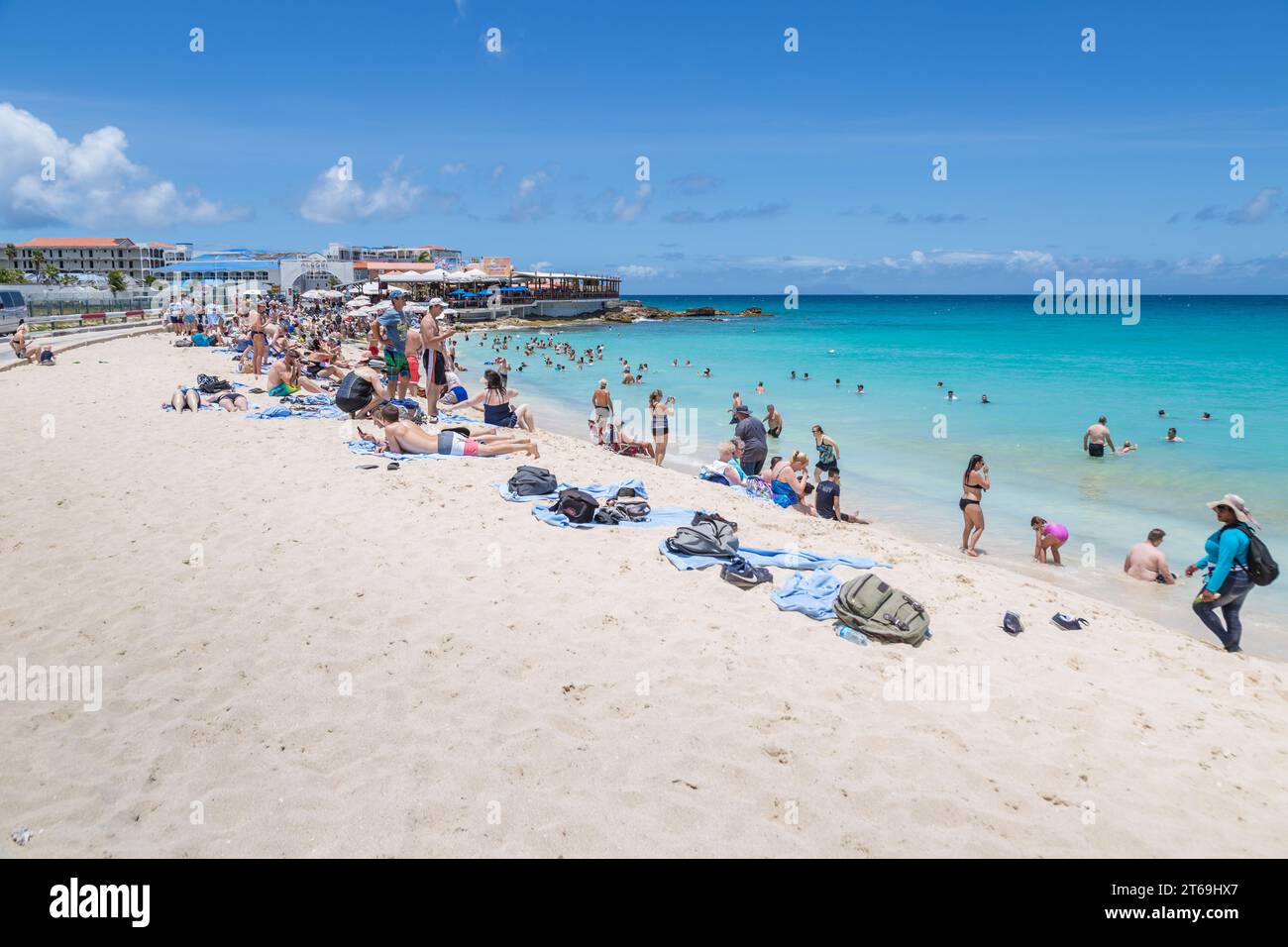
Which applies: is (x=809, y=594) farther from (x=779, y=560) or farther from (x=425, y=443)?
(x=425, y=443)

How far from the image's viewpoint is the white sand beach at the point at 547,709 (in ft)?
10.9

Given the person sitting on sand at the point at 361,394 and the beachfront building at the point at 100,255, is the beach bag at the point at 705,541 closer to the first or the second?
the person sitting on sand at the point at 361,394

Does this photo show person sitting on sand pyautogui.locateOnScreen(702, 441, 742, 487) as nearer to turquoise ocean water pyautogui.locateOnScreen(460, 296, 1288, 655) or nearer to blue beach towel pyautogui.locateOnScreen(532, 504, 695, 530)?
turquoise ocean water pyautogui.locateOnScreen(460, 296, 1288, 655)

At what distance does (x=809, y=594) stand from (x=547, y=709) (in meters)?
2.34

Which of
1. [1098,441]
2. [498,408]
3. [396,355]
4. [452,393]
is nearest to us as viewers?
[498,408]

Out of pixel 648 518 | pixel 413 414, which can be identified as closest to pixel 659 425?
pixel 413 414

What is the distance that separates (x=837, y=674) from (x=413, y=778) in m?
2.55

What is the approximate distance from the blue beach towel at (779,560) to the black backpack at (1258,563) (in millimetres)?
2679

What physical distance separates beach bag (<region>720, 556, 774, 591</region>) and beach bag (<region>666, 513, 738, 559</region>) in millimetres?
203

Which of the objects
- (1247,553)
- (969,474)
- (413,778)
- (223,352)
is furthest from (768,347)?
(413,778)

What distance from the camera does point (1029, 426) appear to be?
19297mm

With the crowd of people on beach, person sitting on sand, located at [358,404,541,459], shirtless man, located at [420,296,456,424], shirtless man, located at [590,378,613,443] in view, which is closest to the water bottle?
the crowd of people on beach

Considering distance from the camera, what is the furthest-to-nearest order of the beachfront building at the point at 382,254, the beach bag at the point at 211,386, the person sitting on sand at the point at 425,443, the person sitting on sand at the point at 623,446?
the beachfront building at the point at 382,254 < the person sitting on sand at the point at 623,446 < the beach bag at the point at 211,386 < the person sitting on sand at the point at 425,443

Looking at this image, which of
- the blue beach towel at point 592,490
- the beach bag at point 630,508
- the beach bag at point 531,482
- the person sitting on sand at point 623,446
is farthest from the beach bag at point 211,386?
the beach bag at point 630,508
